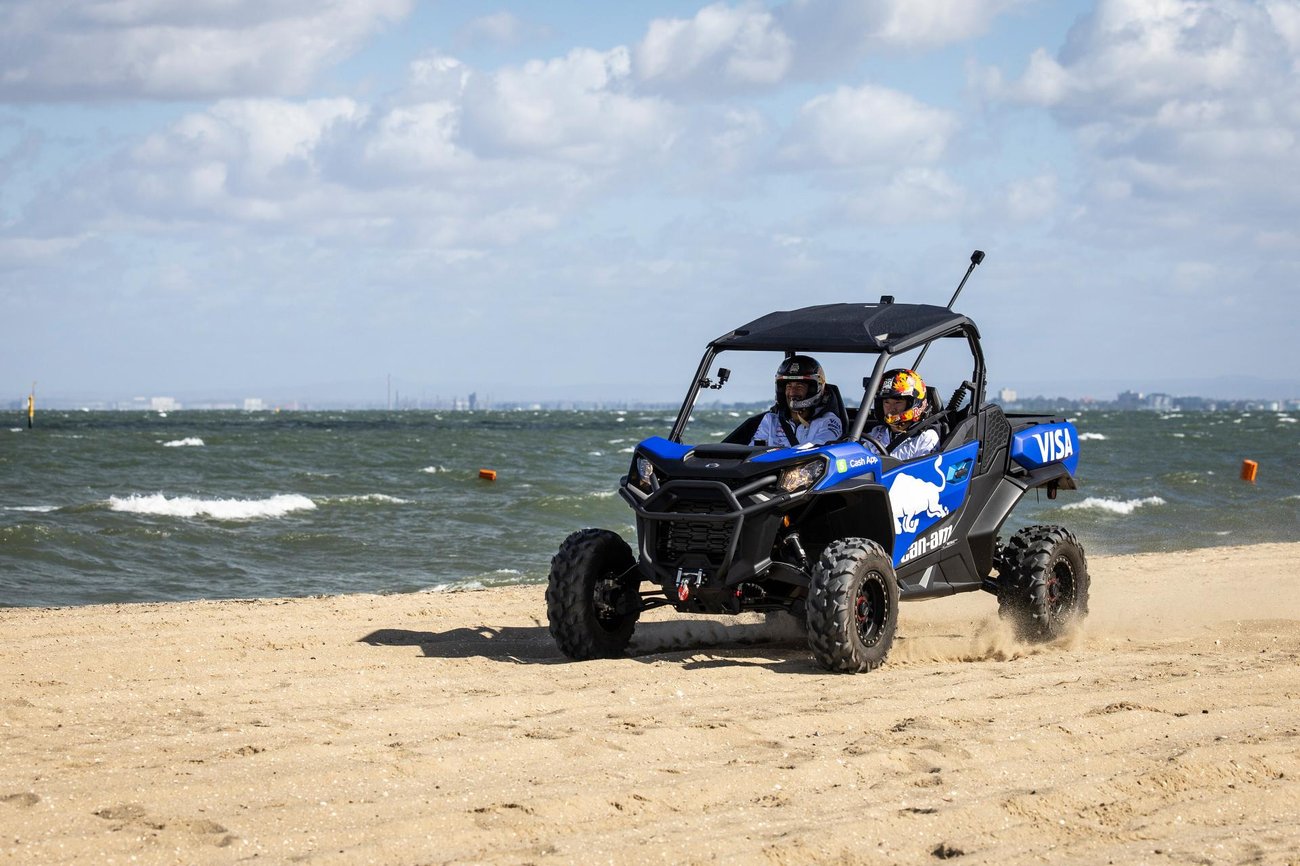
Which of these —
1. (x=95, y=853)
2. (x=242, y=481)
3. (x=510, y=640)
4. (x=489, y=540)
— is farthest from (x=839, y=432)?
(x=242, y=481)

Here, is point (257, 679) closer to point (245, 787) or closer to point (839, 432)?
point (245, 787)

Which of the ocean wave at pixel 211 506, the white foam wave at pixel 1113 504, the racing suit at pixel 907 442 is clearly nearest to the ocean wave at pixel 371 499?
the ocean wave at pixel 211 506

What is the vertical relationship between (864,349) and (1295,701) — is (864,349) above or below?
above

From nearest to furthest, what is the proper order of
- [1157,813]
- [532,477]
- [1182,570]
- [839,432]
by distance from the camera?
[1157,813]
[839,432]
[1182,570]
[532,477]

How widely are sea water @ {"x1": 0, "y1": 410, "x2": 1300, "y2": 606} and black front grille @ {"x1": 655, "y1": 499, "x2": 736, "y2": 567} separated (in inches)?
112

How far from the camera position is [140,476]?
31844mm

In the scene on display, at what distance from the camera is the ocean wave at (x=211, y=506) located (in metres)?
22.3

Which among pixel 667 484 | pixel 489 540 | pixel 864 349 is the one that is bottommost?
pixel 489 540

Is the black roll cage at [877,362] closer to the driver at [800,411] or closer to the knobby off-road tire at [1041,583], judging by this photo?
the driver at [800,411]

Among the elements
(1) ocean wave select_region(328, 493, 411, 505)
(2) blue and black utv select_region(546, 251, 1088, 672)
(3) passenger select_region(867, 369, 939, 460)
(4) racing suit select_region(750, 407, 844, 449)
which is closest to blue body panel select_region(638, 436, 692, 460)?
(2) blue and black utv select_region(546, 251, 1088, 672)

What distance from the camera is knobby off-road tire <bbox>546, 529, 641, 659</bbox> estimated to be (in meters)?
8.71

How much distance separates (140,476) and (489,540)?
15048 millimetres

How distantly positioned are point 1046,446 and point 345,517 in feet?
47.0

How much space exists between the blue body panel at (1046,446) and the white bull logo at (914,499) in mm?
973
